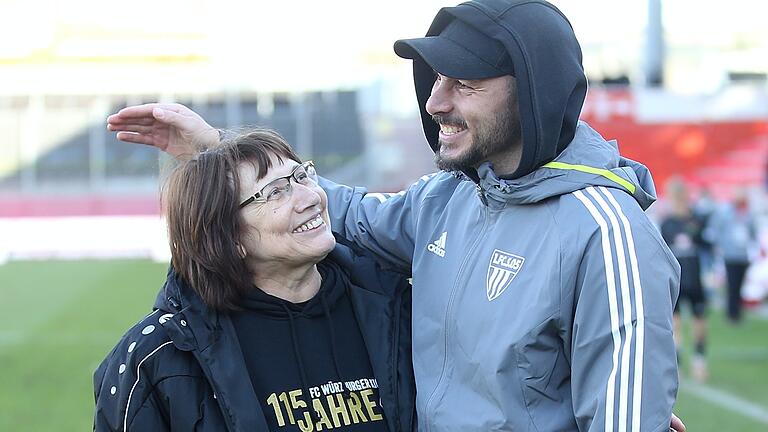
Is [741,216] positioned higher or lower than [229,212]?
lower

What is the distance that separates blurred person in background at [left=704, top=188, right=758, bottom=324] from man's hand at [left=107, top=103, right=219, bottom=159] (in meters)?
10.6

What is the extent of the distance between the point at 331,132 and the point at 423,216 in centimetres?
1628

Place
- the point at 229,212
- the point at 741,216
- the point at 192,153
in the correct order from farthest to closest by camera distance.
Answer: the point at 741,216
the point at 192,153
the point at 229,212

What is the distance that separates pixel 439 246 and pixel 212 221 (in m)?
0.53

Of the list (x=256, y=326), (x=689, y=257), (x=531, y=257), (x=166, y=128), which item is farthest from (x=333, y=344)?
(x=689, y=257)

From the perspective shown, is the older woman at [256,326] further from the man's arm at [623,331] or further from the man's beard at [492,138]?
the man's arm at [623,331]

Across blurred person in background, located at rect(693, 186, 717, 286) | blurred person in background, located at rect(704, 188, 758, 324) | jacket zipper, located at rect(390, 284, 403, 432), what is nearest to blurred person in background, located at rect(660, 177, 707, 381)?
blurred person in background, located at rect(704, 188, 758, 324)

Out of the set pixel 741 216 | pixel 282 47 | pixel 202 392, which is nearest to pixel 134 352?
pixel 202 392

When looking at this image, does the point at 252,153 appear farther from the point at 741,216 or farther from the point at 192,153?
the point at 741,216

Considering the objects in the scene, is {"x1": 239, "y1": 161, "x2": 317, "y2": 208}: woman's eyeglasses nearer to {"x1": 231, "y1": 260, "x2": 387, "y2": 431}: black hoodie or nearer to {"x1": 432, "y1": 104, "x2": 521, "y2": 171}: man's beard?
{"x1": 231, "y1": 260, "x2": 387, "y2": 431}: black hoodie

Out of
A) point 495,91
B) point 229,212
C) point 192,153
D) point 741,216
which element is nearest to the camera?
point 495,91

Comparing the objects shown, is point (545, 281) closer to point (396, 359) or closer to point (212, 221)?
point (396, 359)

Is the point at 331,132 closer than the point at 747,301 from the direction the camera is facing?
No

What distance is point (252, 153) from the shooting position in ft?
8.55
